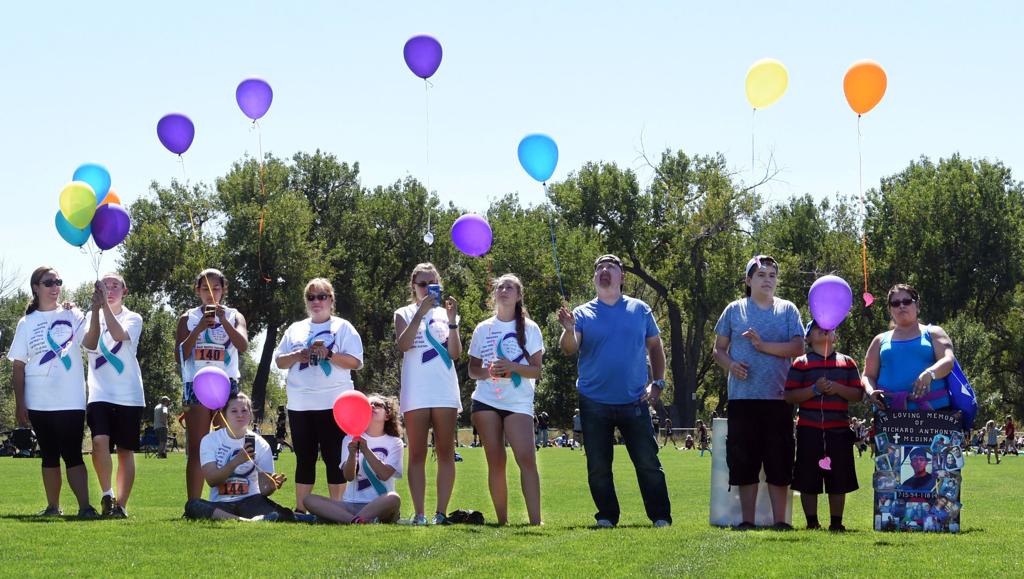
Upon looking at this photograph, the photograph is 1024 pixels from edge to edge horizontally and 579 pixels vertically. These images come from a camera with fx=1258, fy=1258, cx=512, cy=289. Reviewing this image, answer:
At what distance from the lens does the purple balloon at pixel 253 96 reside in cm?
1176

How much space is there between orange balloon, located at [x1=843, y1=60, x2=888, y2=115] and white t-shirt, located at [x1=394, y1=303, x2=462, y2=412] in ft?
12.4

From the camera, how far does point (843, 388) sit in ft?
29.0

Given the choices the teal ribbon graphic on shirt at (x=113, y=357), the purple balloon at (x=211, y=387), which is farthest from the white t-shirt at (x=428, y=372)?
the teal ribbon graphic on shirt at (x=113, y=357)

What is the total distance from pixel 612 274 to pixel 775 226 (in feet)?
183

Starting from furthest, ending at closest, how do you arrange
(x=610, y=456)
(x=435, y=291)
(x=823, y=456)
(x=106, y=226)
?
(x=106, y=226) < (x=610, y=456) < (x=435, y=291) < (x=823, y=456)

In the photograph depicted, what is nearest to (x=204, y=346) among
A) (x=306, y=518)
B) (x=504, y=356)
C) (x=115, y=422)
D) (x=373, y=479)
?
(x=115, y=422)

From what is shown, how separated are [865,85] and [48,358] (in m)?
6.82

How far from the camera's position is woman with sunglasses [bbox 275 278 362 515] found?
945 centimetres

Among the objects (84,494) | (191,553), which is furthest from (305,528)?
(84,494)

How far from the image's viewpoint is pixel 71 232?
10336mm

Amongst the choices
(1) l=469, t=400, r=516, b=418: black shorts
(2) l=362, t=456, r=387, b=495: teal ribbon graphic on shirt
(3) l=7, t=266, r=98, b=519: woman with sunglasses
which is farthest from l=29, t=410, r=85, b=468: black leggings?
(1) l=469, t=400, r=516, b=418: black shorts

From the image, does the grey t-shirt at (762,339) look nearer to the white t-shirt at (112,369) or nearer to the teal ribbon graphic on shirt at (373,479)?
the teal ribbon graphic on shirt at (373,479)

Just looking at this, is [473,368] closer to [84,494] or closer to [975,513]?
[84,494]

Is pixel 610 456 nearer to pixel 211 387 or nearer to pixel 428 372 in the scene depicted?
pixel 428 372
